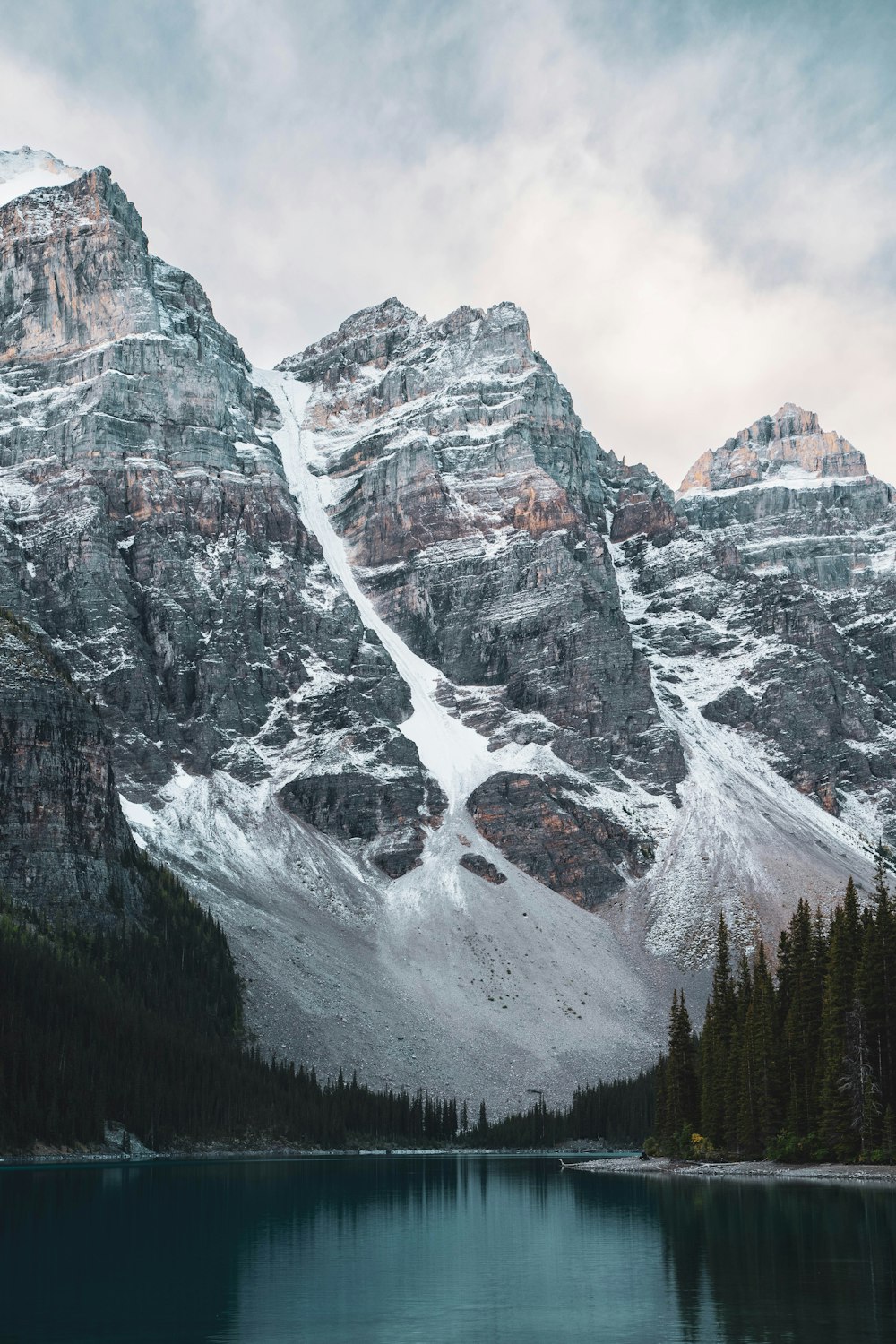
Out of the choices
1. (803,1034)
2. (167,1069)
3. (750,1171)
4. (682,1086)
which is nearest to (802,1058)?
(803,1034)

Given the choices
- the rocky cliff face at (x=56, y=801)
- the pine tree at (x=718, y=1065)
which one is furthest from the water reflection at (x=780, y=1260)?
the rocky cliff face at (x=56, y=801)

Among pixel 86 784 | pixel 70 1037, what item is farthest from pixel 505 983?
pixel 70 1037

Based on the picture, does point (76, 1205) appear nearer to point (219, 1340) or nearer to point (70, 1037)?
point (219, 1340)

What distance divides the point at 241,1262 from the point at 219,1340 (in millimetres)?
16890

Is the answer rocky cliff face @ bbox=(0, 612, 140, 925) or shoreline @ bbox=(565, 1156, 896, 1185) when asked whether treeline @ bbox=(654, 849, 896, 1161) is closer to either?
Answer: shoreline @ bbox=(565, 1156, 896, 1185)

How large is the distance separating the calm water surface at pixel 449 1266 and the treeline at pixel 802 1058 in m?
6.99

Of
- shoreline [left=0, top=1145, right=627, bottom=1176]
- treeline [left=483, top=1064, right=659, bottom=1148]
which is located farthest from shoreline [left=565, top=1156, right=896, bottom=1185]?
treeline [left=483, top=1064, right=659, bottom=1148]

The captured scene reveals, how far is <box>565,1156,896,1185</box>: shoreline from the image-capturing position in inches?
3123

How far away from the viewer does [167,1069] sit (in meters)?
138

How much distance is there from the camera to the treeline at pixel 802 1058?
83625 millimetres

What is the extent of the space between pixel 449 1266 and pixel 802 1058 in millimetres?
40875

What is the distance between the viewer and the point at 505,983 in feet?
648

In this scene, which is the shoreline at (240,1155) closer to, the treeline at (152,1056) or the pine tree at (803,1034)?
the treeline at (152,1056)

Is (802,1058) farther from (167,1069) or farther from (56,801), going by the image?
(56,801)
